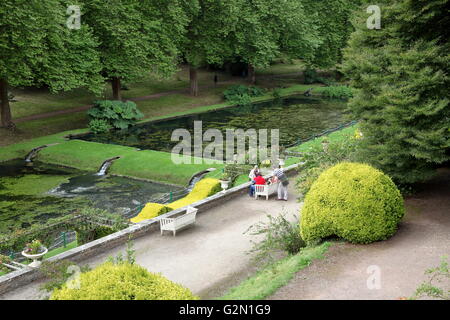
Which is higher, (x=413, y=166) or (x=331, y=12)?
(x=331, y=12)

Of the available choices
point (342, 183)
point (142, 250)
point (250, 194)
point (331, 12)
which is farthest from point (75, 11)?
point (331, 12)

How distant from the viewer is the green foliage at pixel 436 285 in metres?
10.9

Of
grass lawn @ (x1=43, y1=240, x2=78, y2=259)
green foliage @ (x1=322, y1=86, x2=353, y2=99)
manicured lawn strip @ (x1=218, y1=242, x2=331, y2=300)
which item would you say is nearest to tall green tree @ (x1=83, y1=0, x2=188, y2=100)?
green foliage @ (x1=322, y1=86, x2=353, y2=99)

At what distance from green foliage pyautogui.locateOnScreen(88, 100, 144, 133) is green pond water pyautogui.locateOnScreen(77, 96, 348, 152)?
0.98 metres

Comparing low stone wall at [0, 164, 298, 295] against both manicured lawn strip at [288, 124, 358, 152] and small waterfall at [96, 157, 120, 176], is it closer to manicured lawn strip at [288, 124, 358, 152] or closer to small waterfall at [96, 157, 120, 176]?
manicured lawn strip at [288, 124, 358, 152]

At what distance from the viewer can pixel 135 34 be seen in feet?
152

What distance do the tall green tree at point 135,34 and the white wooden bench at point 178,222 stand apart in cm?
2912

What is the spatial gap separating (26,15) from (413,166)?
2917 centimetres

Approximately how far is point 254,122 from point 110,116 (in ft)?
44.8

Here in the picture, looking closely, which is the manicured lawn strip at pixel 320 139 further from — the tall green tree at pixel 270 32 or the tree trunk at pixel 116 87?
the tree trunk at pixel 116 87

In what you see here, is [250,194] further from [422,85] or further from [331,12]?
[331,12]

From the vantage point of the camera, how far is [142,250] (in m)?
16.9

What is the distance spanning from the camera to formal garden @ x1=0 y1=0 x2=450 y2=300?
1454 centimetres

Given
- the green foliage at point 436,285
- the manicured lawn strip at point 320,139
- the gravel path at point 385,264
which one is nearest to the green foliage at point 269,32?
the manicured lawn strip at point 320,139
